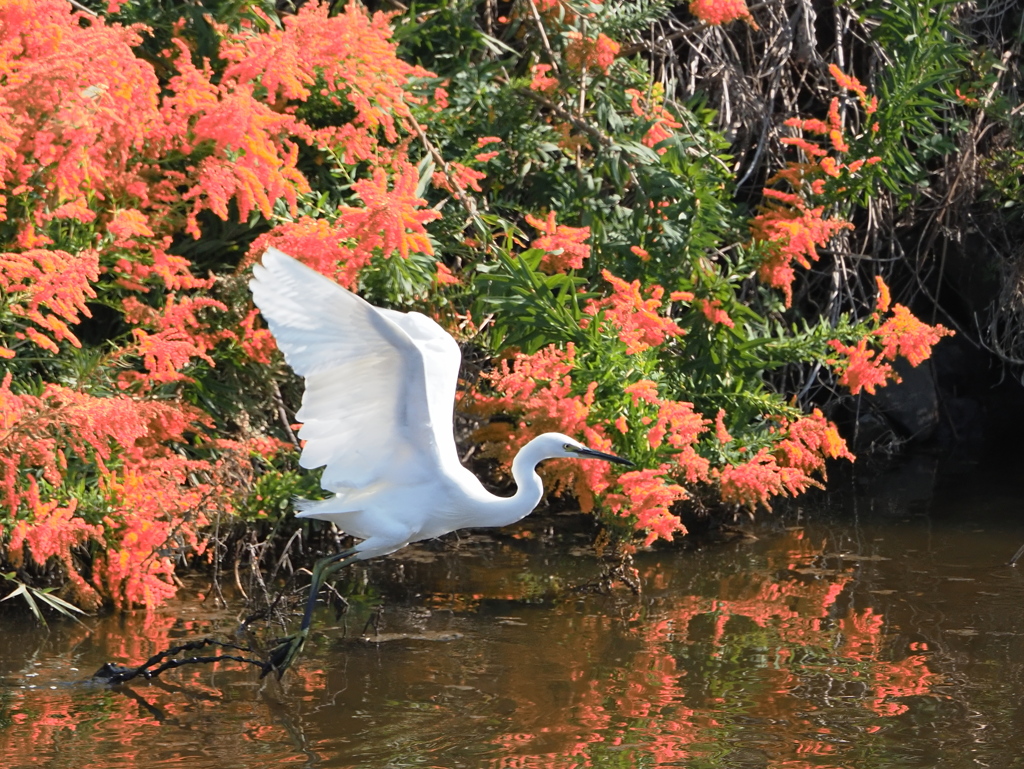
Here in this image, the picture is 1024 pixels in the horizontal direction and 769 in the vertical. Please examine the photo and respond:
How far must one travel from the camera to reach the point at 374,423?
4.81 metres

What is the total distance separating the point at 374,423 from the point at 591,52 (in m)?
2.63

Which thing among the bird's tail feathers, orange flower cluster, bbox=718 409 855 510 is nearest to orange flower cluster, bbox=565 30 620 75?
orange flower cluster, bbox=718 409 855 510

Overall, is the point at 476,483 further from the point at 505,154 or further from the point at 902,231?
the point at 902,231

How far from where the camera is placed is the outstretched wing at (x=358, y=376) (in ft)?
14.1

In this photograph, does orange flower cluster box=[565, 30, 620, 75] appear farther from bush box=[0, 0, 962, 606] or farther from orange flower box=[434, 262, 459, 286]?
orange flower box=[434, 262, 459, 286]

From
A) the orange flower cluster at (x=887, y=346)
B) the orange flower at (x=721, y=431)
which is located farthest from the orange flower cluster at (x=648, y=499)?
the orange flower cluster at (x=887, y=346)

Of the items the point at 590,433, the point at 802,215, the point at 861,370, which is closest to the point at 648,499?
the point at 590,433

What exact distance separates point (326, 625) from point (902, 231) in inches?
200

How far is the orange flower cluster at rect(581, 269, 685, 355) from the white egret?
1.04 m

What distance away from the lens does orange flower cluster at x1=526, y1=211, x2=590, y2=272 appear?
6.22 metres

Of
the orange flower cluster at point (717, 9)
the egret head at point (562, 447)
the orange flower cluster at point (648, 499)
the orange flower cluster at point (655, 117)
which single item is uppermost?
the orange flower cluster at point (717, 9)

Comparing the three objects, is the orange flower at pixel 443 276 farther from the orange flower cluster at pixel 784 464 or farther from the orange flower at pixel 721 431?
the orange flower cluster at pixel 784 464

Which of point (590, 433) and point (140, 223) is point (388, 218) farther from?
point (590, 433)

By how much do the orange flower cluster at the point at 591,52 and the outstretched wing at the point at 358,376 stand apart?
2130 millimetres
